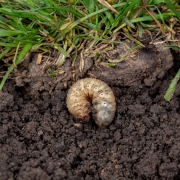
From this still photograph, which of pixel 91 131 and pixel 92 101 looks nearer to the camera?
pixel 91 131

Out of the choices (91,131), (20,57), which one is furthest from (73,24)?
(91,131)

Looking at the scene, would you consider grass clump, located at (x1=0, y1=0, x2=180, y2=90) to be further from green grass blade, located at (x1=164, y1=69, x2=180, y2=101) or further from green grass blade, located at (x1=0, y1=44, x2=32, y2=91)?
green grass blade, located at (x1=164, y1=69, x2=180, y2=101)

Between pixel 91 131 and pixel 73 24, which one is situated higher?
pixel 73 24

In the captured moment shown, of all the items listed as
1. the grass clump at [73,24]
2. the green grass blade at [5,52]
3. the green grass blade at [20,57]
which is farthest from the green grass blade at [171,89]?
the green grass blade at [5,52]

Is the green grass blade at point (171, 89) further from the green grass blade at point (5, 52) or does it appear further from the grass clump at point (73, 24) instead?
the green grass blade at point (5, 52)

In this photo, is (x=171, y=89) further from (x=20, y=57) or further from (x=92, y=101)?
(x=20, y=57)

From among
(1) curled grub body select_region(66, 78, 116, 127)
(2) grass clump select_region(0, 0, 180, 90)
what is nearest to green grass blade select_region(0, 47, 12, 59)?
(2) grass clump select_region(0, 0, 180, 90)

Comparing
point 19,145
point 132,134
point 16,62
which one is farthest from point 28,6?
point 132,134
